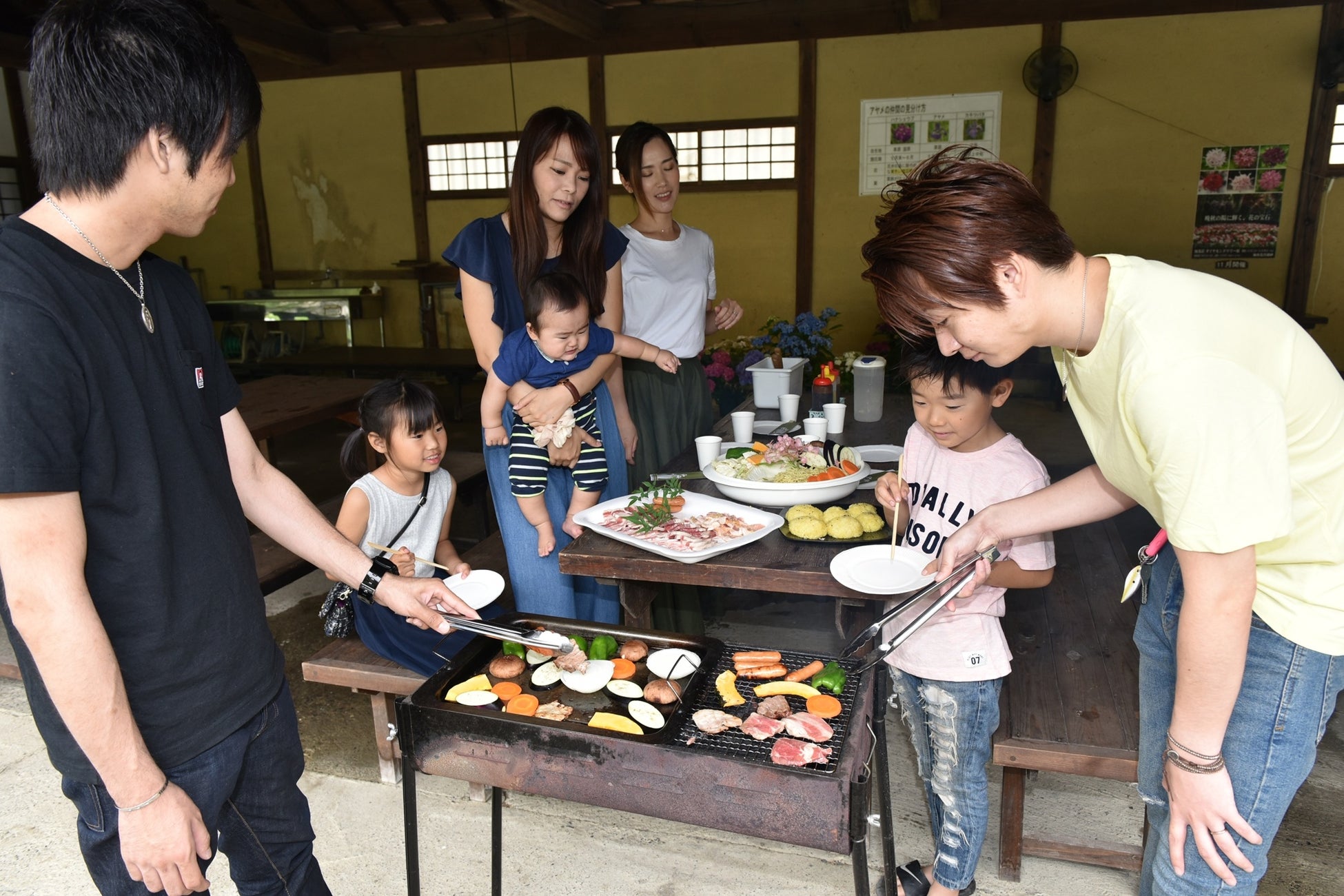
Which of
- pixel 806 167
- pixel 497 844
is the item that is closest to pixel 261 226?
pixel 806 167

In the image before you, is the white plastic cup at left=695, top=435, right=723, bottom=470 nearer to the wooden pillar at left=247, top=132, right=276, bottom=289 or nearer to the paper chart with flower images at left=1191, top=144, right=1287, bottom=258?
the paper chart with flower images at left=1191, top=144, right=1287, bottom=258

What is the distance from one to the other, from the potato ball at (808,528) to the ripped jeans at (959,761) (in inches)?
16.8

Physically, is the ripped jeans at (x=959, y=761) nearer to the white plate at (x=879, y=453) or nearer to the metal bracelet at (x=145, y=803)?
the white plate at (x=879, y=453)

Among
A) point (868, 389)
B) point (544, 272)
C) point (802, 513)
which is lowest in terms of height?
point (802, 513)

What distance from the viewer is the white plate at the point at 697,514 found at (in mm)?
2111

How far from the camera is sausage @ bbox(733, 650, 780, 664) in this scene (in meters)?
1.83

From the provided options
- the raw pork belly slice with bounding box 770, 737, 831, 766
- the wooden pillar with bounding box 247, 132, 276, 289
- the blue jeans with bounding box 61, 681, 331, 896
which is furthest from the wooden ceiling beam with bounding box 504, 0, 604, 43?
the raw pork belly slice with bounding box 770, 737, 831, 766

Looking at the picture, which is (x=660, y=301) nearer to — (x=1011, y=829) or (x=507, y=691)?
(x=507, y=691)

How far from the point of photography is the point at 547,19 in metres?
7.46

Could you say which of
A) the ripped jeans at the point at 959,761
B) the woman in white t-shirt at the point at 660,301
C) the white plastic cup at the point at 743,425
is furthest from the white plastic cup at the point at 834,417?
the ripped jeans at the point at 959,761

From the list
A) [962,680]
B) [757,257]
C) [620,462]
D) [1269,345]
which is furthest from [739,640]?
[757,257]

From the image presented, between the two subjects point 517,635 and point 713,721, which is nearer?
point 713,721

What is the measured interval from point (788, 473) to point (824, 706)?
93cm

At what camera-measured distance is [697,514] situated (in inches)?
A: 95.0
